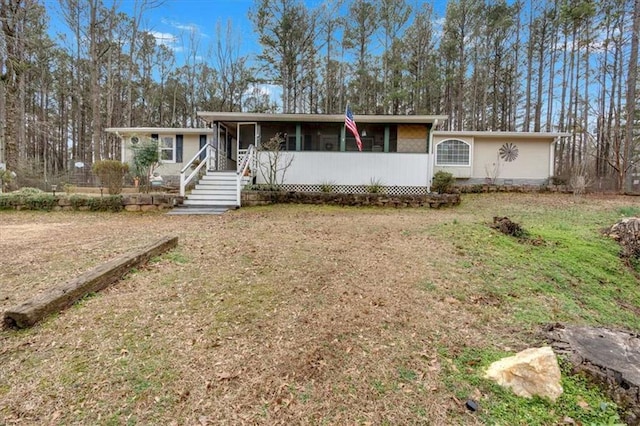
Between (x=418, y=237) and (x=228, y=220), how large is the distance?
4408 mm

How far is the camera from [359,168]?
36.8ft

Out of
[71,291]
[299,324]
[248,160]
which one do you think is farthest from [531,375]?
[248,160]

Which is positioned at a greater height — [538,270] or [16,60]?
[16,60]

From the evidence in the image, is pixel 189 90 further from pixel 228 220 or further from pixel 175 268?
pixel 175 268

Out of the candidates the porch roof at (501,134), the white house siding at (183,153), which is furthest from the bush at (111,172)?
the porch roof at (501,134)

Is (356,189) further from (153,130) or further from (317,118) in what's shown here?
(153,130)

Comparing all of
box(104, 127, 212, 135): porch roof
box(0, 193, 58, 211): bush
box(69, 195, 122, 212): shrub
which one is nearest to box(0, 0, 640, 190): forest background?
box(104, 127, 212, 135): porch roof

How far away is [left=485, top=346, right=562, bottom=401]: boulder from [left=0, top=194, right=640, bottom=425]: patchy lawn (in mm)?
84

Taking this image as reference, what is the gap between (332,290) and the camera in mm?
3420

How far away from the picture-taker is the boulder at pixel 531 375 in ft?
6.40

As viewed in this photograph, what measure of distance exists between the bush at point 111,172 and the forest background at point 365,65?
6.73m

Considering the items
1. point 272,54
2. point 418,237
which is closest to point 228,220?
point 418,237

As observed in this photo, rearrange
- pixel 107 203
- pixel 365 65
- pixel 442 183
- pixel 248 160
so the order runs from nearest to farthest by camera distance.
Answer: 1. pixel 107 203
2. pixel 248 160
3. pixel 442 183
4. pixel 365 65

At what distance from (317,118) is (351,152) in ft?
5.55
